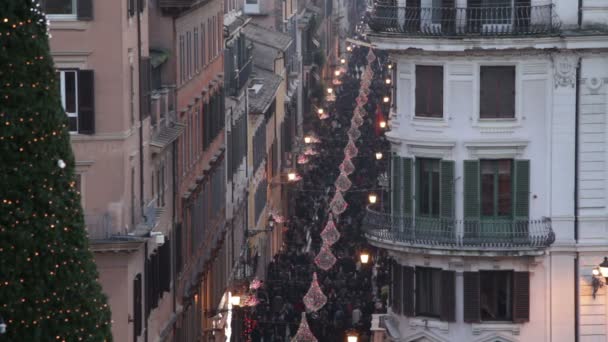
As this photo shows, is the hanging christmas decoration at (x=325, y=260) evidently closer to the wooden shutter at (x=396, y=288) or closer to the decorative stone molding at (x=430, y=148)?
the wooden shutter at (x=396, y=288)

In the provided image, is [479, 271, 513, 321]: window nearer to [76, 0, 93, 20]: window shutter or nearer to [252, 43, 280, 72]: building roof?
[76, 0, 93, 20]: window shutter

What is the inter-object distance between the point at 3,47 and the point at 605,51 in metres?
18.7

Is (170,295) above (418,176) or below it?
below

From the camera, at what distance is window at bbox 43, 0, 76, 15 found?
43625 millimetres

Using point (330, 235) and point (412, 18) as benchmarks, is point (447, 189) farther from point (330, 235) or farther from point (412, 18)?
point (330, 235)

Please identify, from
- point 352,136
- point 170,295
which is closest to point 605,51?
point 170,295

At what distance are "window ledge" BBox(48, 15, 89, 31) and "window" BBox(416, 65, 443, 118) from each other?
700 centimetres

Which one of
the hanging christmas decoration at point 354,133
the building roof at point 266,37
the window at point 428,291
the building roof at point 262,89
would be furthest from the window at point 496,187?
the hanging christmas decoration at point 354,133

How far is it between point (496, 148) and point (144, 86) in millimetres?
6963

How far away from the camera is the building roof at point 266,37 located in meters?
104

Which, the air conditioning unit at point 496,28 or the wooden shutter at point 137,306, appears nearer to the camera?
the air conditioning unit at point 496,28

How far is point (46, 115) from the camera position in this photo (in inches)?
1207

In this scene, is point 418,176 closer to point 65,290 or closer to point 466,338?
point 466,338

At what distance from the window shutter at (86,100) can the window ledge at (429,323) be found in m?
7.91
